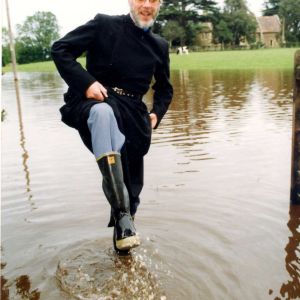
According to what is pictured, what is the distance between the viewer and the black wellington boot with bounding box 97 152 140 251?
3.26 metres

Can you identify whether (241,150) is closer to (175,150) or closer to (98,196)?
(175,150)

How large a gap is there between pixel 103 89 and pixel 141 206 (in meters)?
2.28

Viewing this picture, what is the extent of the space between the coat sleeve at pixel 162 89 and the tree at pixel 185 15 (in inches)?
2421

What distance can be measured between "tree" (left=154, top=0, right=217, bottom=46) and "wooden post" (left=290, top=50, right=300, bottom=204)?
61046mm

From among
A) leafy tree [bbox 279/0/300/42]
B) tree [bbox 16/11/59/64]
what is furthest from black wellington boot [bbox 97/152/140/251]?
tree [bbox 16/11/59/64]

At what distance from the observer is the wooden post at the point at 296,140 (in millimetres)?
4621

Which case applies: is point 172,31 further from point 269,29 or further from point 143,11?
point 143,11

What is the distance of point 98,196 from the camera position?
5.84 metres

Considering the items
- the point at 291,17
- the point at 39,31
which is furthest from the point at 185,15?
the point at 39,31

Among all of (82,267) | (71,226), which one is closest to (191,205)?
(71,226)

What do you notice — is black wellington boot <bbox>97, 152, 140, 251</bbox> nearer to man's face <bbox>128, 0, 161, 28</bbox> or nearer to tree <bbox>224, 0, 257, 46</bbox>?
man's face <bbox>128, 0, 161, 28</bbox>

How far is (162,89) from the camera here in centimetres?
433

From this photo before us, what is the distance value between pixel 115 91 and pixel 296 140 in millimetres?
2220

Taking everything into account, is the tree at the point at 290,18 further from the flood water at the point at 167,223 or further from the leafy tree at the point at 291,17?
the flood water at the point at 167,223
